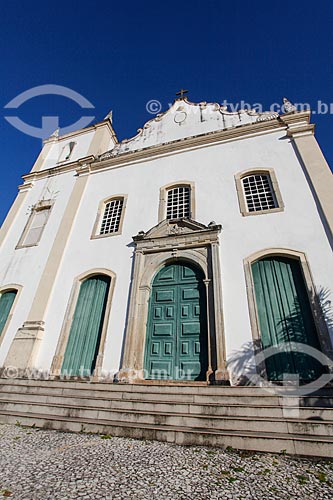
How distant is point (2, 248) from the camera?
10.4 meters

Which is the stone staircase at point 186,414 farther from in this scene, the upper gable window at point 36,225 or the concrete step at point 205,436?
the upper gable window at point 36,225

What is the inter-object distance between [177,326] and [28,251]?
6.66 metres

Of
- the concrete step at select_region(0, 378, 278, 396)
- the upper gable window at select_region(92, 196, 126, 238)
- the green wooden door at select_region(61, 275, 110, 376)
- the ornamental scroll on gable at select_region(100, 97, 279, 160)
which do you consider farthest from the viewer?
the ornamental scroll on gable at select_region(100, 97, 279, 160)

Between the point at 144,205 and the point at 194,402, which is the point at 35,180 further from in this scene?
the point at 194,402

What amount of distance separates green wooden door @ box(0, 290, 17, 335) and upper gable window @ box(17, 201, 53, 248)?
6.51 ft

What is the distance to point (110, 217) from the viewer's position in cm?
959

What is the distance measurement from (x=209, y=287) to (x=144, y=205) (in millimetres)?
4061

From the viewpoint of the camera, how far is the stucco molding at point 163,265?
5.99m

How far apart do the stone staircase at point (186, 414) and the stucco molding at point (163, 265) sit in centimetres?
127

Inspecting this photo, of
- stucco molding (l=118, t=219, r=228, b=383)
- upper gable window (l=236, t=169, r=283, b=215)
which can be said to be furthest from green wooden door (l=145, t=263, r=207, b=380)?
upper gable window (l=236, t=169, r=283, b=215)

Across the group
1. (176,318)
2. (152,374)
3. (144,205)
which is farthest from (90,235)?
(152,374)

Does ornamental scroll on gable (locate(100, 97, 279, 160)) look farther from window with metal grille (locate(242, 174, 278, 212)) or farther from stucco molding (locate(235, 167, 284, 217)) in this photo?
window with metal grille (locate(242, 174, 278, 212))

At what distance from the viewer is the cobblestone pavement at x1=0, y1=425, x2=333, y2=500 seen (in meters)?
2.13

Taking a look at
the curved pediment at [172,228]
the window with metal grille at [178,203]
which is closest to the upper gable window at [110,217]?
the curved pediment at [172,228]
